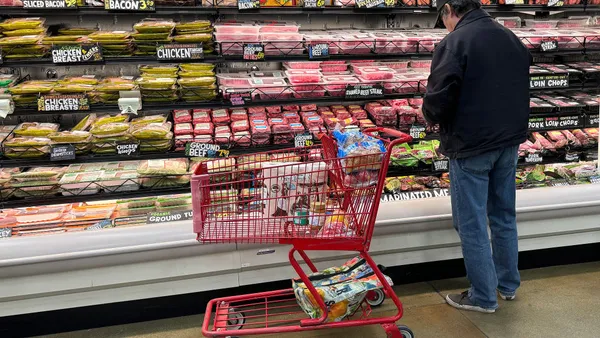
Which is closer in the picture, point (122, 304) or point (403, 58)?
point (122, 304)

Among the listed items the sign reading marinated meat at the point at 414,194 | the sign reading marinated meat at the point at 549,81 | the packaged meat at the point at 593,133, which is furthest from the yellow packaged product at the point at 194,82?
the packaged meat at the point at 593,133

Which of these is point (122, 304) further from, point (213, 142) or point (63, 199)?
point (213, 142)

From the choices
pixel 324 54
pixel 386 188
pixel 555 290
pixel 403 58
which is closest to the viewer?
pixel 555 290

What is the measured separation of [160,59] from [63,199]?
3.37ft

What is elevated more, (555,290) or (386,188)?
Result: (386,188)

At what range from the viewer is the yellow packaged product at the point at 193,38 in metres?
3.29

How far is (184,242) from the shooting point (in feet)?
9.18

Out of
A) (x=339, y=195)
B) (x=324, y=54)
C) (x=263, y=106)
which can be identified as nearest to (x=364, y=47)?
(x=324, y=54)

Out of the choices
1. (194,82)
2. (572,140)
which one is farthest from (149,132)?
(572,140)

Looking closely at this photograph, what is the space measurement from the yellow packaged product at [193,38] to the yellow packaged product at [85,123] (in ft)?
2.56

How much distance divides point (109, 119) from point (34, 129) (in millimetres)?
434

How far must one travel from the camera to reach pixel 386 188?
144 inches

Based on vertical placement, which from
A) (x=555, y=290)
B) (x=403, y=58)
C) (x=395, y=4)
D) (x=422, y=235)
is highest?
(x=395, y=4)

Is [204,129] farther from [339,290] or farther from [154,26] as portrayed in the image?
[339,290]
